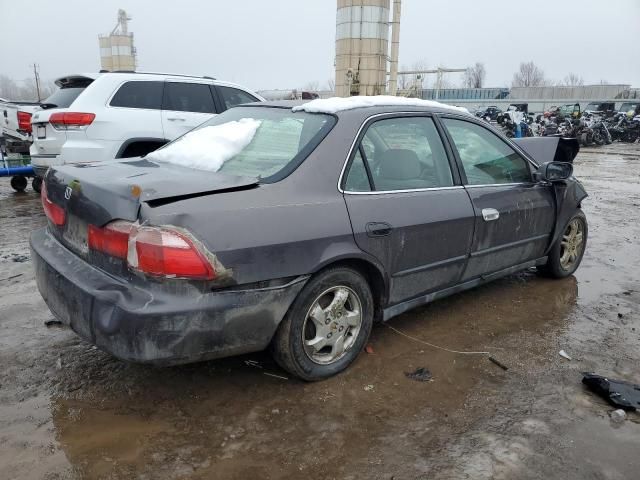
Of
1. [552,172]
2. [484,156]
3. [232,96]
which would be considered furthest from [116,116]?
[552,172]

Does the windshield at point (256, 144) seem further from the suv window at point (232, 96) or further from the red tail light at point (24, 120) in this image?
the red tail light at point (24, 120)

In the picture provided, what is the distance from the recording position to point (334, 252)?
8.95 feet

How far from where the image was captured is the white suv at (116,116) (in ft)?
20.2

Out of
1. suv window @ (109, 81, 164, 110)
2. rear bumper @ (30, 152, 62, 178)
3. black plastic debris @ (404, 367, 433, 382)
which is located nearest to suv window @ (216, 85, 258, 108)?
suv window @ (109, 81, 164, 110)

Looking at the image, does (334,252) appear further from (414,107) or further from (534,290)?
(534,290)

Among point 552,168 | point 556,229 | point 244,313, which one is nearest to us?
point 244,313

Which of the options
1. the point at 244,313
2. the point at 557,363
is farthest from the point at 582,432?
the point at 244,313

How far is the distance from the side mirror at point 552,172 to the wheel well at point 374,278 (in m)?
1.93

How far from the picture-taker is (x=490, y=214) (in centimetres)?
368

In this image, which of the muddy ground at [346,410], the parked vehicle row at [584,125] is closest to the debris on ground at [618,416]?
the muddy ground at [346,410]

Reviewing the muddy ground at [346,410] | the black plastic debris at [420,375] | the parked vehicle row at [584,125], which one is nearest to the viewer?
the muddy ground at [346,410]

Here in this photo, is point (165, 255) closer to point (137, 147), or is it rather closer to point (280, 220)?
point (280, 220)

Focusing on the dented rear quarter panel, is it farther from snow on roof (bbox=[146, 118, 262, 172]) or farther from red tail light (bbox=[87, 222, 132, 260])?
snow on roof (bbox=[146, 118, 262, 172])

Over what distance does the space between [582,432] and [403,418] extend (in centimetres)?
90
